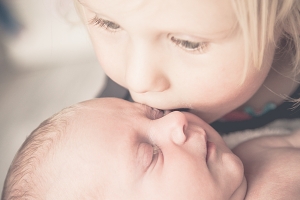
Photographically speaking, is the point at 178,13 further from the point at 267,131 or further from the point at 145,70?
the point at 267,131

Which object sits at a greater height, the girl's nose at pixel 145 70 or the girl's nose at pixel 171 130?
the girl's nose at pixel 145 70

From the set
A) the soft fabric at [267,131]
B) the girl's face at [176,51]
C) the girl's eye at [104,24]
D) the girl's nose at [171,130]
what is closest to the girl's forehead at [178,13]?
the girl's face at [176,51]

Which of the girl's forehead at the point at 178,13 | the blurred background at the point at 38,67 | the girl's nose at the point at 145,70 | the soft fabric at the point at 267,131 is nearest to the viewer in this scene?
the girl's forehead at the point at 178,13

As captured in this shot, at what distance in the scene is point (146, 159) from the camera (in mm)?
801

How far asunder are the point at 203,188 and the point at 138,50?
0.30 m

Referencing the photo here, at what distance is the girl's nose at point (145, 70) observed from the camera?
0.76 m

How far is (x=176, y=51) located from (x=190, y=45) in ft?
0.10

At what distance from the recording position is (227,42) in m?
0.72

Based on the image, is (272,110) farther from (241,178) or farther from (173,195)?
(173,195)

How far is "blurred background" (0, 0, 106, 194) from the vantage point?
129 cm

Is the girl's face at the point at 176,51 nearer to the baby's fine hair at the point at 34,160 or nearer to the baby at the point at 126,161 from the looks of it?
the baby at the point at 126,161

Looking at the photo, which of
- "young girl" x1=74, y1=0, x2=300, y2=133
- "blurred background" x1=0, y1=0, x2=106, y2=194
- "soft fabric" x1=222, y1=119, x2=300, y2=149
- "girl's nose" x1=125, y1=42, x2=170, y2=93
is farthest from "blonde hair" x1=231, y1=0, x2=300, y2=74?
"blurred background" x1=0, y1=0, x2=106, y2=194

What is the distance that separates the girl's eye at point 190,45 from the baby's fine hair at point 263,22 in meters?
0.08

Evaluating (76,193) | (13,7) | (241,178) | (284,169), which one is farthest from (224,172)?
(13,7)
